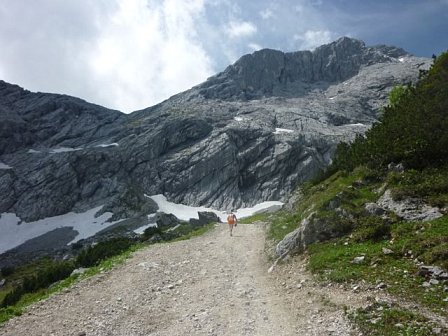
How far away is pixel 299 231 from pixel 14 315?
13.6m

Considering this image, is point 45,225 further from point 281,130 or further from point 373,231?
point 373,231

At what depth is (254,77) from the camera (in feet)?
643

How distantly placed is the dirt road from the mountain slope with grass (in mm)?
1361

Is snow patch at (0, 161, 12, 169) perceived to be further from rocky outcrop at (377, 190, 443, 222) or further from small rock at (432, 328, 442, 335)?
small rock at (432, 328, 442, 335)

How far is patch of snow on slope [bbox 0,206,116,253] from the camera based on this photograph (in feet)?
300

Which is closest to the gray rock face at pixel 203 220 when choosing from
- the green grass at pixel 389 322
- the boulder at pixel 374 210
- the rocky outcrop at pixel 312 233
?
the rocky outcrop at pixel 312 233

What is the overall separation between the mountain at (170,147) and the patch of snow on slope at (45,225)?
2392 millimetres

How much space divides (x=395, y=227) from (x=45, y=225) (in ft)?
332

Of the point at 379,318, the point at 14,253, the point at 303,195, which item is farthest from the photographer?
the point at 14,253

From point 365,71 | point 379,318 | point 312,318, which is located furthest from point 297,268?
point 365,71

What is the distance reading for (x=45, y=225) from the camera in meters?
101

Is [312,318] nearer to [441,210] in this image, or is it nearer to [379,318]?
[379,318]

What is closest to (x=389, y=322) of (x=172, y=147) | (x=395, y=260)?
(x=395, y=260)

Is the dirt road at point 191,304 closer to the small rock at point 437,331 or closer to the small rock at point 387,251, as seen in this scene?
the small rock at point 437,331
